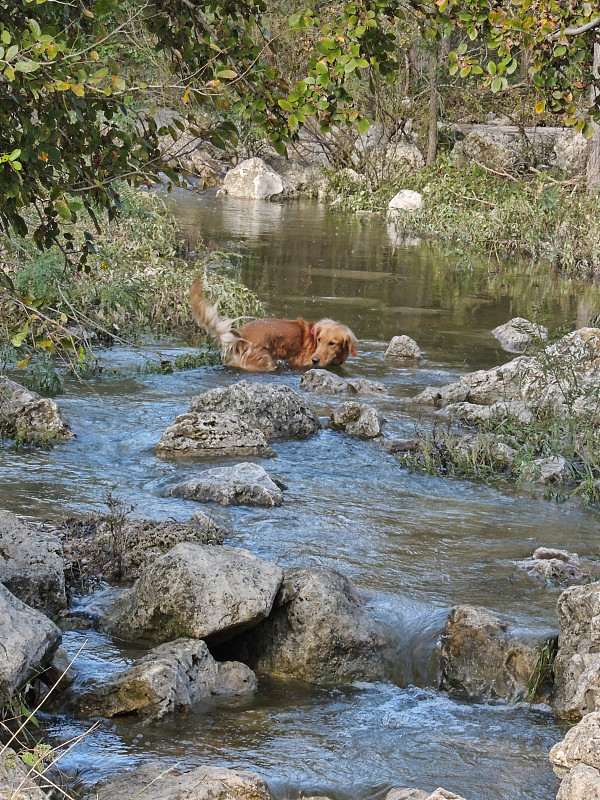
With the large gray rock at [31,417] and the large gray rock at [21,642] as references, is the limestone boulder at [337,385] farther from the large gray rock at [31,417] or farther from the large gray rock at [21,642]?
the large gray rock at [21,642]

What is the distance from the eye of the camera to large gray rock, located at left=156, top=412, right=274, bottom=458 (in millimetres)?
8328

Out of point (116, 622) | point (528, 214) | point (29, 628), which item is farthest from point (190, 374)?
point (528, 214)

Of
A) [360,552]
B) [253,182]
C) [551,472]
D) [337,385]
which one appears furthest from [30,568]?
[253,182]

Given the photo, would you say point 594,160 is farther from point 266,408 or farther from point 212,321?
point 266,408

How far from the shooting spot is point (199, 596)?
4.92m

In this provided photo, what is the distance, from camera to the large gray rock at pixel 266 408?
29.8 ft

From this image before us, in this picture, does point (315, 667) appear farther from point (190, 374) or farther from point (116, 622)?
point (190, 374)

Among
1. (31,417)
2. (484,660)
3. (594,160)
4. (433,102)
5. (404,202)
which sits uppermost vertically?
(433,102)

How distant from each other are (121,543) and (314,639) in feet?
5.08

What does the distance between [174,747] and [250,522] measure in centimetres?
271

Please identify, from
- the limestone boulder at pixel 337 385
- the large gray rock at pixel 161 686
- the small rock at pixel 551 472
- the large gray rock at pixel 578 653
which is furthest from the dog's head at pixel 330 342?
the large gray rock at pixel 161 686

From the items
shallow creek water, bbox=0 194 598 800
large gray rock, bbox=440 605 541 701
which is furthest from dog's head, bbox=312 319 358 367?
large gray rock, bbox=440 605 541 701

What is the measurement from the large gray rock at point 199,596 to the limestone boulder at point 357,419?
4001mm

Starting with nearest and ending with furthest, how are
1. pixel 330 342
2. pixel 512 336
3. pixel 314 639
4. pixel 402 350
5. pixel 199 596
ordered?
pixel 199 596 < pixel 314 639 < pixel 330 342 < pixel 402 350 < pixel 512 336
